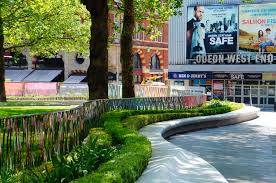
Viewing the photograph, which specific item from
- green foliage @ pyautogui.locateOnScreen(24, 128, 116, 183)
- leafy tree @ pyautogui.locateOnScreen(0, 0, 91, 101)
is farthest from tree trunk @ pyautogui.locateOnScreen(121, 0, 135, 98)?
green foliage @ pyautogui.locateOnScreen(24, 128, 116, 183)

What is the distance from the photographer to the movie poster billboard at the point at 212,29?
48375mm

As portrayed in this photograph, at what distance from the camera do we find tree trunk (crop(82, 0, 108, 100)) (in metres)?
17.3

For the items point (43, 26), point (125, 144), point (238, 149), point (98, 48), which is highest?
point (43, 26)

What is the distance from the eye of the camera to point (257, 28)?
47719 mm

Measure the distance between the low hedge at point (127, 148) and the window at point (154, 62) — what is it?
46.9 m

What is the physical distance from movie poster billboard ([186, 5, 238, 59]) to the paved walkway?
1045 inches

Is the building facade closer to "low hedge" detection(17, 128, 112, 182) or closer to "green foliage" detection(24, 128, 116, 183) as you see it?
"low hedge" detection(17, 128, 112, 182)

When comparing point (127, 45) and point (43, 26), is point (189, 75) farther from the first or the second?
point (127, 45)

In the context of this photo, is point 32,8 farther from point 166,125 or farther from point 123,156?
point 123,156

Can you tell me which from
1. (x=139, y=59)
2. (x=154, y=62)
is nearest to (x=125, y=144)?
(x=139, y=59)

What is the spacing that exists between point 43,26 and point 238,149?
1822 centimetres

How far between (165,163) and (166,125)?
26.5 feet

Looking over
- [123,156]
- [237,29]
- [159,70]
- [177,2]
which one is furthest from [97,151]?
[159,70]

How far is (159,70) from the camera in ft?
226
